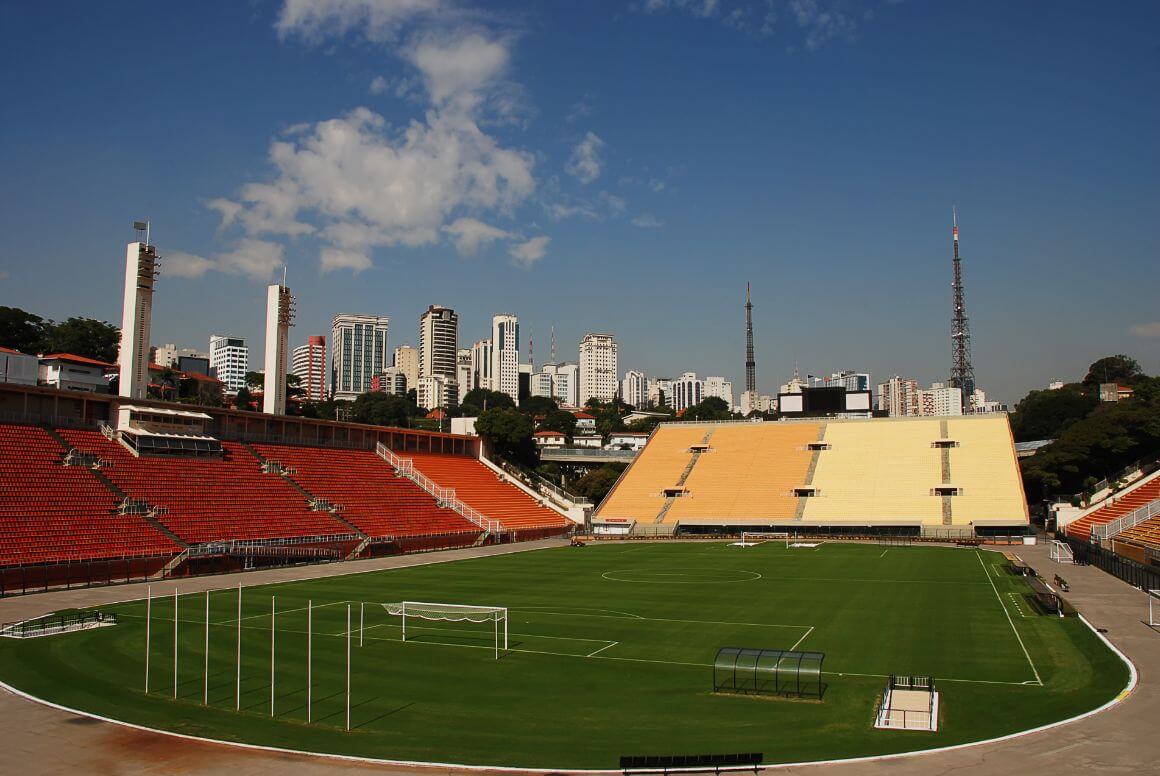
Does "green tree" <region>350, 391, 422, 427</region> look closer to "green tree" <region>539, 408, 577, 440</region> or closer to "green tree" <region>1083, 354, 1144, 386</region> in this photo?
"green tree" <region>539, 408, 577, 440</region>

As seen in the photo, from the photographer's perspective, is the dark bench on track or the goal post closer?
the dark bench on track

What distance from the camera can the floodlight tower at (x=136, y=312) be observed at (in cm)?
5484

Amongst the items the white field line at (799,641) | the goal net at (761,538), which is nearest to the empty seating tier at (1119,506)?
the goal net at (761,538)

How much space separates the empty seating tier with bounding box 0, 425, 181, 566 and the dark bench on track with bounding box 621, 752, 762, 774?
3408 cm

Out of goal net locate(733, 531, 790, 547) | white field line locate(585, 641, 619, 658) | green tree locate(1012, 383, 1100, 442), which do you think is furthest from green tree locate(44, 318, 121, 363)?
green tree locate(1012, 383, 1100, 442)

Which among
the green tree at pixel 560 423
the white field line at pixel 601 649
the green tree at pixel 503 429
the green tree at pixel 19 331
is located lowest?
the white field line at pixel 601 649

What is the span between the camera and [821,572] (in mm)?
47281

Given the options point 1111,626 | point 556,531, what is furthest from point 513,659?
point 556,531

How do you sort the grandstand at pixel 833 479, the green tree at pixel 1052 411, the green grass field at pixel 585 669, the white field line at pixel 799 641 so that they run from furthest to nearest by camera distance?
the green tree at pixel 1052 411 → the grandstand at pixel 833 479 → the white field line at pixel 799 641 → the green grass field at pixel 585 669

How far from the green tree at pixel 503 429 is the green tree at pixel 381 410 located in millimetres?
52234

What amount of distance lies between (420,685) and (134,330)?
43.1 metres

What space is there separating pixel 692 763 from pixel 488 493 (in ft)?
210

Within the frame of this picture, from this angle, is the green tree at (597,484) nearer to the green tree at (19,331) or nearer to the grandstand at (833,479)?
the grandstand at (833,479)

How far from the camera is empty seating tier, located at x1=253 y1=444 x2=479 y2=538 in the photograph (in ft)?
201
